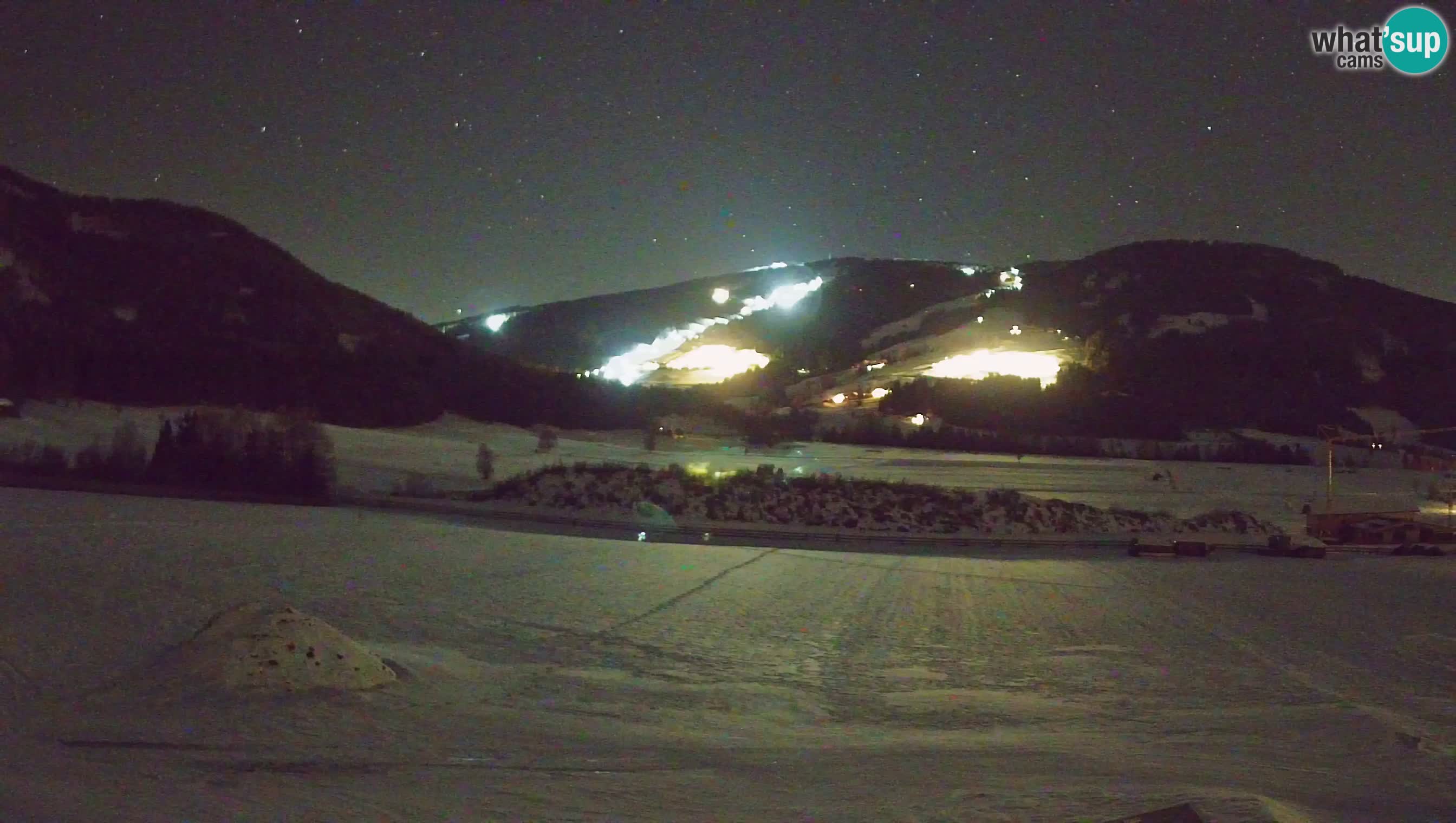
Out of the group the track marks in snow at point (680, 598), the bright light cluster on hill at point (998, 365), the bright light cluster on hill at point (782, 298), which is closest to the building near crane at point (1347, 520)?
the track marks in snow at point (680, 598)

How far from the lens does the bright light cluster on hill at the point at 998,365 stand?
271 feet

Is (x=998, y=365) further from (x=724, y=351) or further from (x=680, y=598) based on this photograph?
(x=680, y=598)

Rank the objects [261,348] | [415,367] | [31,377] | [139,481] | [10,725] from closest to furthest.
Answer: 1. [10,725]
2. [139,481]
3. [31,377]
4. [261,348]
5. [415,367]

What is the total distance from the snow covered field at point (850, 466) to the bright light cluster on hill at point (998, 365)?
33.5m

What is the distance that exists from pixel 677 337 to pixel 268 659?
12259 centimetres

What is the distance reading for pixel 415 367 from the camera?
168 ft

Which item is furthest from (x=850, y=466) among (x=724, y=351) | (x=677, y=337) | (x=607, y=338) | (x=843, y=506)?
(x=607, y=338)

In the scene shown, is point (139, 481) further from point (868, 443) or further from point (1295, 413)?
point (1295, 413)

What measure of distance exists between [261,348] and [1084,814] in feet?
147

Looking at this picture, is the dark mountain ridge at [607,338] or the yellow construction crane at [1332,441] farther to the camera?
the dark mountain ridge at [607,338]

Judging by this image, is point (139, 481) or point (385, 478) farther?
point (385, 478)

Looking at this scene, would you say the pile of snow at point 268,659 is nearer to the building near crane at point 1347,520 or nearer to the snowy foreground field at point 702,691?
the snowy foreground field at point 702,691

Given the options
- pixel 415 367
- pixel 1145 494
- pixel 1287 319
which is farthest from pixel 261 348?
pixel 1287 319

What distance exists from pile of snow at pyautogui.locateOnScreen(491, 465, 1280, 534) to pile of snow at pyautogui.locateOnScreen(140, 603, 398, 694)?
15.1 metres
